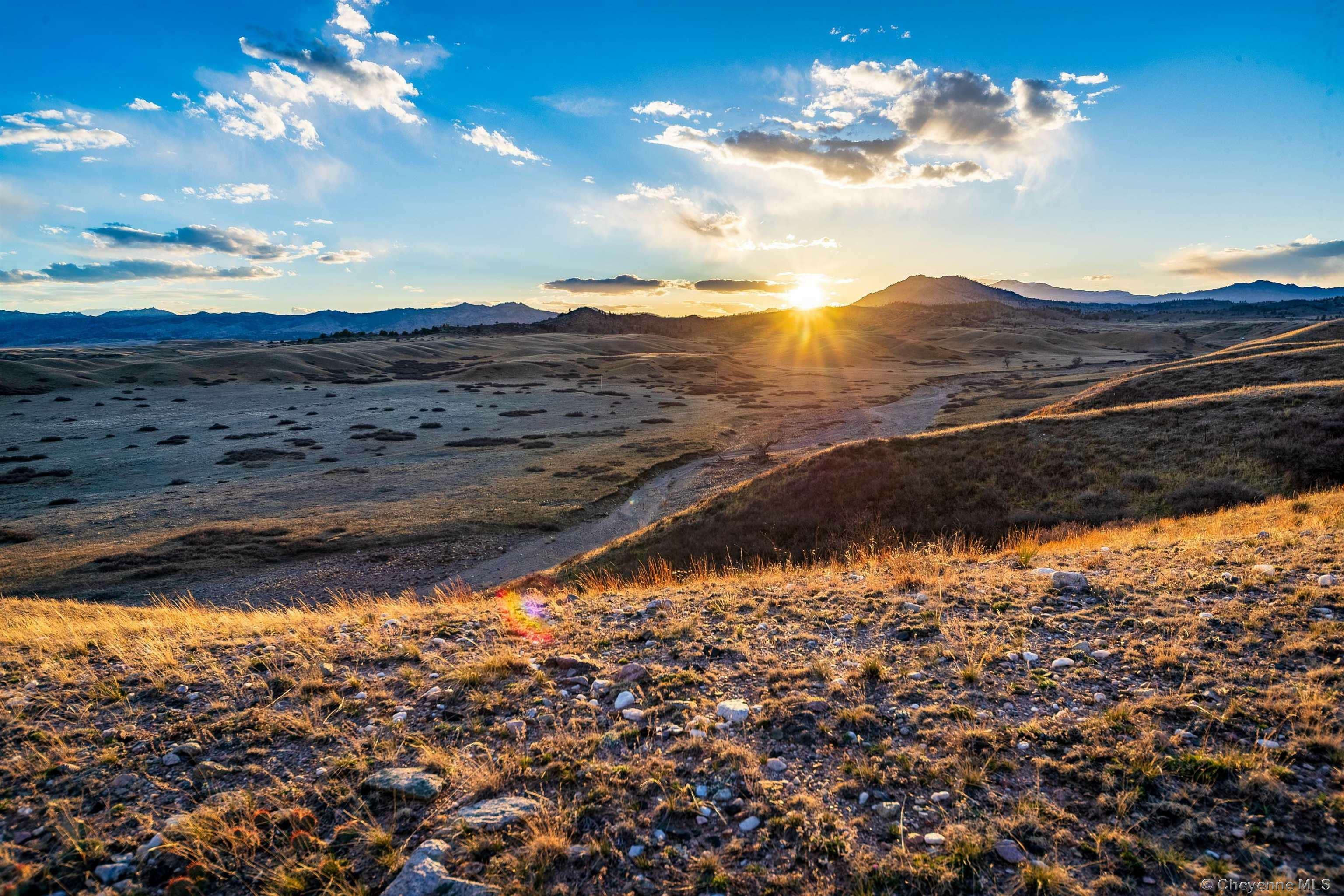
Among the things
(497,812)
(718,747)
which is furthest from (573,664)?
(497,812)

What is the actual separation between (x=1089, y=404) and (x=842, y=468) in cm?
2488

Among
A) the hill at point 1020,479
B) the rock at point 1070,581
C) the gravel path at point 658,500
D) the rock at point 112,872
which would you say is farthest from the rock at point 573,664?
the gravel path at point 658,500

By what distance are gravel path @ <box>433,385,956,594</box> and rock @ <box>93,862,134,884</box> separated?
22462mm

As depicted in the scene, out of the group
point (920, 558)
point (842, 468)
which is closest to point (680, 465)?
point (842, 468)

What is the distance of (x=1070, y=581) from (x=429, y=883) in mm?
10956

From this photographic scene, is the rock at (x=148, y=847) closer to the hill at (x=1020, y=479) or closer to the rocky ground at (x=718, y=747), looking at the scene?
the rocky ground at (x=718, y=747)

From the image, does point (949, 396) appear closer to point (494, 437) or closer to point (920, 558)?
point (494, 437)

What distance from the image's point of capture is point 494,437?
6744 centimetres

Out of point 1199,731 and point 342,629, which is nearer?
point 1199,731

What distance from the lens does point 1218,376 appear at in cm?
4009

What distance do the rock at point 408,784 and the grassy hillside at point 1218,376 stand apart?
130ft

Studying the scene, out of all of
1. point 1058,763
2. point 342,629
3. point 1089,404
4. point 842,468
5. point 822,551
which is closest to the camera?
point 1058,763

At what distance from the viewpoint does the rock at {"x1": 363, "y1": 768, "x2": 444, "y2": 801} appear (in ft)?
18.7

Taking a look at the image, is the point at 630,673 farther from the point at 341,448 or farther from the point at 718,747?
the point at 341,448
